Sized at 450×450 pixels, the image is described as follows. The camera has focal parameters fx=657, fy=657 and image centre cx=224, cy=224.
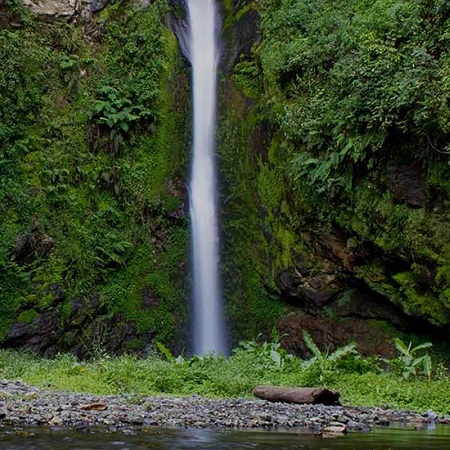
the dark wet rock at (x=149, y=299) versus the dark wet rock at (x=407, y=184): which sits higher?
the dark wet rock at (x=407, y=184)

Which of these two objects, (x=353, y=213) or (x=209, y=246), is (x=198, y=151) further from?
(x=353, y=213)

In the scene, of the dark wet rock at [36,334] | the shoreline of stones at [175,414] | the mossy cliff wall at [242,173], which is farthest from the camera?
the dark wet rock at [36,334]

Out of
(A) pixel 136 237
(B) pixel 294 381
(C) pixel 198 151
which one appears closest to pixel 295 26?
(C) pixel 198 151

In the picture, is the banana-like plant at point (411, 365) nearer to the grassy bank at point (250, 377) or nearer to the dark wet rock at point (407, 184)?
the grassy bank at point (250, 377)

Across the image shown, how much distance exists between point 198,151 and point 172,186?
134cm

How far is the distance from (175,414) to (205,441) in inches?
65.0

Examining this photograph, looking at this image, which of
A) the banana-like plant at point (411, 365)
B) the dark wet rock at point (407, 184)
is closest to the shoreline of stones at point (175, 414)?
the banana-like plant at point (411, 365)

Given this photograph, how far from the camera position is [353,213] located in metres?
14.7

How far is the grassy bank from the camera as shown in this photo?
987cm

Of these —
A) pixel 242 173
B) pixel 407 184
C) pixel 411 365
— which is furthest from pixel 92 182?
pixel 411 365

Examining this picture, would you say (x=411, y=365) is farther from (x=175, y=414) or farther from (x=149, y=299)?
(x=149, y=299)

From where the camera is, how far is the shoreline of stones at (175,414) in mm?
6547

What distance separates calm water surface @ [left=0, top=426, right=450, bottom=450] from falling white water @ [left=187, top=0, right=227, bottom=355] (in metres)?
9.59

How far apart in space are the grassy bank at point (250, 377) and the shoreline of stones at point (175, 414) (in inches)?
32.2
